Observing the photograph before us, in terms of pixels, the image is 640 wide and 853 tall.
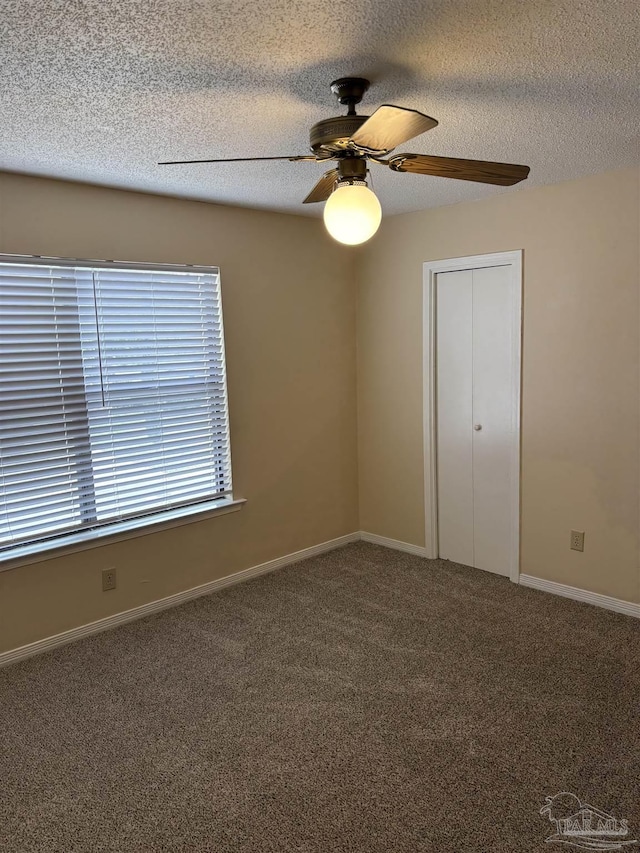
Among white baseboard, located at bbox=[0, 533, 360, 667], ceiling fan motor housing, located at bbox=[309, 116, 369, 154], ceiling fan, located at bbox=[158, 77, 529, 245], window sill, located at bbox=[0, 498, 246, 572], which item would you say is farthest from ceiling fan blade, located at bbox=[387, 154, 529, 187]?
white baseboard, located at bbox=[0, 533, 360, 667]

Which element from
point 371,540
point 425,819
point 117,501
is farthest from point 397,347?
point 425,819

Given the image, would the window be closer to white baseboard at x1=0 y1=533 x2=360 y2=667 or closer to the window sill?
the window sill

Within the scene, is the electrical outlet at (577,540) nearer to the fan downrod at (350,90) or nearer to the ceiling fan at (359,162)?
the ceiling fan at (359,162)

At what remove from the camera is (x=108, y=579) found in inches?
140

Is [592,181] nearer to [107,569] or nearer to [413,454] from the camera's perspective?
[413,454]

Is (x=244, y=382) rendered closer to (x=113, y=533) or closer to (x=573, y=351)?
(x=113, y=533)

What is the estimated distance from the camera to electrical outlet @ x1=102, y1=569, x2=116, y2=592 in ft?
11.6

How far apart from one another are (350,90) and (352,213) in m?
0.43

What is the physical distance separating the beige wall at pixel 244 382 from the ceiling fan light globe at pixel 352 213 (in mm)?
1873

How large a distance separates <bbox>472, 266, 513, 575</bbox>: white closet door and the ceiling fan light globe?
2.12 metres

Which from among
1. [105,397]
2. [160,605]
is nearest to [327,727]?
[160,605]

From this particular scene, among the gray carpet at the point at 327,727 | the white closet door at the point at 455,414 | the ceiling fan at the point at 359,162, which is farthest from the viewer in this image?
the white closet door at the point at 455,414

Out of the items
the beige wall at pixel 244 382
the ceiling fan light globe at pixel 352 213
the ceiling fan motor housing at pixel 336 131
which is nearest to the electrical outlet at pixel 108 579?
the beige wall at pixel 244 382

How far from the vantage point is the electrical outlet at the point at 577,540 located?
371 centimetres
